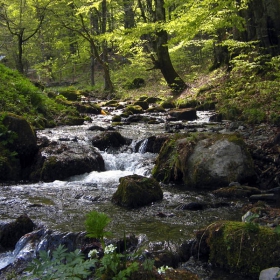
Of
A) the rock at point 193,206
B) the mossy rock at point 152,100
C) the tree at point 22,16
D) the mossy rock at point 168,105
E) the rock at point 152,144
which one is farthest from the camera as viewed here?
the tree at point 22,16

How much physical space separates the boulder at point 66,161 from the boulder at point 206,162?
186 cm

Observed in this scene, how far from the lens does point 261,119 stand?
36.2ft

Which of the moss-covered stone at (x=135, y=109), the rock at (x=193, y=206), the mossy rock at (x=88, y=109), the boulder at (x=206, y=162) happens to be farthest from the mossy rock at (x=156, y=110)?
the rock at (x=193, y=206)

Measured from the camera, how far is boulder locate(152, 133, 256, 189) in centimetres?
735

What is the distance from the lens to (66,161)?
29.6 feet

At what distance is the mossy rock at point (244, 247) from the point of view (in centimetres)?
395

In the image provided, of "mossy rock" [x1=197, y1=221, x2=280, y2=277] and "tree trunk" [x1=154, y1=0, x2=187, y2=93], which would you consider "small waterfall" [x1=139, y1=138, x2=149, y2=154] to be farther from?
"tree trunk" [x1=154, y1=0, x2=187, y2=93]

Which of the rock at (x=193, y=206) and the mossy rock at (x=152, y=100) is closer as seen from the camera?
the rock at (x=193, y=206)

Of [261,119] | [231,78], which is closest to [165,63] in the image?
[231,78]

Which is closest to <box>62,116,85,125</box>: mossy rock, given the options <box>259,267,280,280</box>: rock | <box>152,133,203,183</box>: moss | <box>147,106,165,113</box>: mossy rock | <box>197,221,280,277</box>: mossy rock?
<box>147,106,165,113</box>: mossy rock

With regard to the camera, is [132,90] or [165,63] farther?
[132,90]

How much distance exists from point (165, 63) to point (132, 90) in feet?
19.0

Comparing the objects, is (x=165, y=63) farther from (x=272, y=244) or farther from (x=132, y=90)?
(x=272, y=244)

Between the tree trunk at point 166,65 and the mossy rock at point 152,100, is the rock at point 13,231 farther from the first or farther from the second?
the mossy rock at point 152,100
